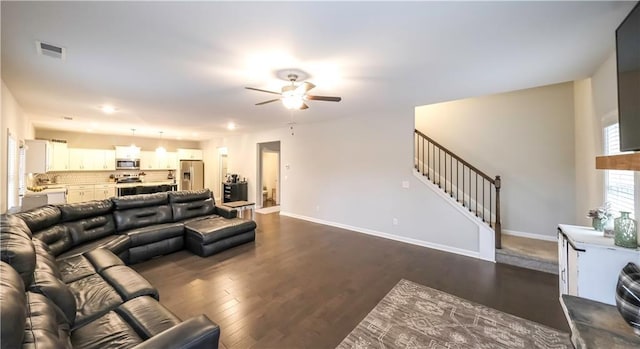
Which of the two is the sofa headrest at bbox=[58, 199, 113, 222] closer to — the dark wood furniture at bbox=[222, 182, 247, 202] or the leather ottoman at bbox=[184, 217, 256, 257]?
the leather ottoman at bbox=[184, 217, 256, 257]

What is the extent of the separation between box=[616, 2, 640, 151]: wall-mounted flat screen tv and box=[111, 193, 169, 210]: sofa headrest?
19.3ft

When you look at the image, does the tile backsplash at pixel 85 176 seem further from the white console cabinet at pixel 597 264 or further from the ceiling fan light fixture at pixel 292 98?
the white console cabinet at pixel 597 264

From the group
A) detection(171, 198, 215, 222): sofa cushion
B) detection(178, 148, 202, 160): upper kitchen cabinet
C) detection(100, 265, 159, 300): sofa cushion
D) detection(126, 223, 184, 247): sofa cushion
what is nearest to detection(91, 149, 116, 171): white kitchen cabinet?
detection(178, 148, 202, 160): upper kitchen cabinet

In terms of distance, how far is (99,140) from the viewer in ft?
26.1

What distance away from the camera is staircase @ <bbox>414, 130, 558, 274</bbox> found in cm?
351

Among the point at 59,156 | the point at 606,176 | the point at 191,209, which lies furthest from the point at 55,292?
the point at 59,156

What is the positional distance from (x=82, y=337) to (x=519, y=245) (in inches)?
211

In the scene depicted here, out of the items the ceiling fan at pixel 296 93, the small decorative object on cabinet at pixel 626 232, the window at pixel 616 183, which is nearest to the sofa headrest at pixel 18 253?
the ceiling fan at pixel 296 93

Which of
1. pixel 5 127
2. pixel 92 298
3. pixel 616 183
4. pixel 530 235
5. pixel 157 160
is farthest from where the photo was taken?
pixel 157 160

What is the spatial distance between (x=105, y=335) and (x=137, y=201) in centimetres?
317

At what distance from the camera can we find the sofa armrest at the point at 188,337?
1193 millimetres

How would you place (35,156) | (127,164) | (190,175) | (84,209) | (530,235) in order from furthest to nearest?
(190,175)
(127,164)
(35,156)
(530,235)
(84,209)

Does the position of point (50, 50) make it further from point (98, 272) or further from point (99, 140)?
point (99, 140)

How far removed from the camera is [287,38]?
210 centimetres
